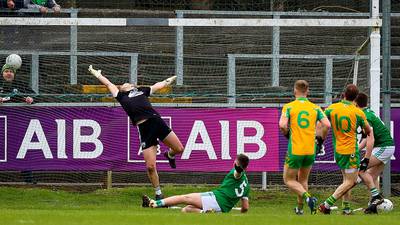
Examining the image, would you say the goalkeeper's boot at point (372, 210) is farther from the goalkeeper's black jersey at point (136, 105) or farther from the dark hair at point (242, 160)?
the goalkeeper's black jersey at point (136, 105)

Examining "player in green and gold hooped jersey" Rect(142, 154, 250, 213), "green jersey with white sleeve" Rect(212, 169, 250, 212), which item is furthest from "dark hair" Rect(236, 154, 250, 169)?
"green jersey with white sleeve" Rect(212, 169, 250, 212)

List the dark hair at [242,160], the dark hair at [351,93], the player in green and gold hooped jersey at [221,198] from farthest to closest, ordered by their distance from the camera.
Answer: the dark hair at [351,93] → the player in green and gold hooped jersey at [221,198] → the dark hair at [242,160]

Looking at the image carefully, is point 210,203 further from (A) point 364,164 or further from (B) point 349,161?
(A) point 364,164

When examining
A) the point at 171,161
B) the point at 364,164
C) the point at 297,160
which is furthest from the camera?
the point at 171,161

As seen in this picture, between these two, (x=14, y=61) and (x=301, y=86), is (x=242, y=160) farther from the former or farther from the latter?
(x=14, y=61)

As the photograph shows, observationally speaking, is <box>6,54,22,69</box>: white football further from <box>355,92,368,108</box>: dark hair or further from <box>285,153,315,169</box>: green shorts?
<box>355,92,368,108</box>: dark hair

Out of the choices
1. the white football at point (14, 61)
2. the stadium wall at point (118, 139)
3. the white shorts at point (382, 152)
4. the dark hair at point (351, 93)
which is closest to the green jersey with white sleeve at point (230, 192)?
the dark hair at point (351, 93)

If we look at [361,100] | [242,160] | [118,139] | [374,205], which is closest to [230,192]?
[242,160]

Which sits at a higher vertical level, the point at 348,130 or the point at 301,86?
the point at 301,86

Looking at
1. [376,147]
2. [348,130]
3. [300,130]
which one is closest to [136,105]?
[300,130]

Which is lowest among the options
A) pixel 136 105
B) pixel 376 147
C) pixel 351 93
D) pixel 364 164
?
pixel 364 164

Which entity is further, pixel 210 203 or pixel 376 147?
pixel 376 147

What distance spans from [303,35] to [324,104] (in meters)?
1.85

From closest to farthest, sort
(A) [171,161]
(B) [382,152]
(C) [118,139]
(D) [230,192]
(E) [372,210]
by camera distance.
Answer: (D) [230,192], (E) [372,210], (B) [382,152], (A) [171,161], (C) [118,139]
